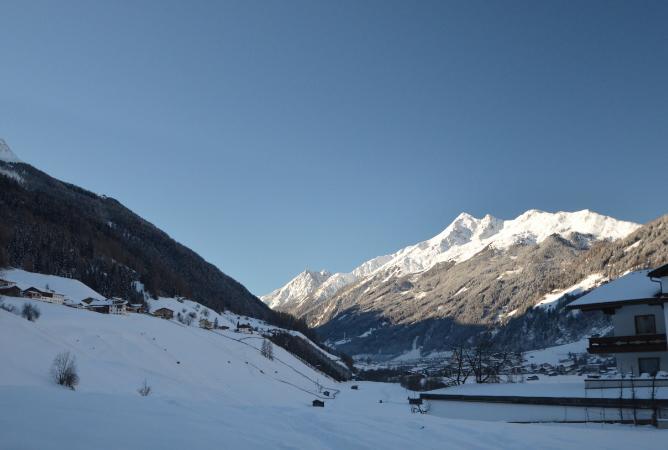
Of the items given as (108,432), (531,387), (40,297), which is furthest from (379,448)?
(40,297)

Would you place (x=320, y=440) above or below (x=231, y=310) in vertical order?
below

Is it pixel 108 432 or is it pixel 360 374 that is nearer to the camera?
pixel 108 432

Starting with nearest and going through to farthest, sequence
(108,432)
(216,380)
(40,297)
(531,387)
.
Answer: (108,432) < (531,387) < (216,380) < (40,297)

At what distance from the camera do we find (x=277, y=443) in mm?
9273

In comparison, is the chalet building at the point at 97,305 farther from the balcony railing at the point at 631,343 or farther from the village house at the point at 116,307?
the balcony railing at the point at 631,343

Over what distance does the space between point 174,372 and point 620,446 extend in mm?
40665

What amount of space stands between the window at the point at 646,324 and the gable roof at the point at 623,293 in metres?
0.97

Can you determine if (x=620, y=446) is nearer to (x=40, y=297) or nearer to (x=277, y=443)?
(x=277, y=443)

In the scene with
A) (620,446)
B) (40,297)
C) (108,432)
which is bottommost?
(108,432)

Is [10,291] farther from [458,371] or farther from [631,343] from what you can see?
[631,343]

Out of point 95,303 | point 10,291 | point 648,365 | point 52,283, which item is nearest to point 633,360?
point 648,365

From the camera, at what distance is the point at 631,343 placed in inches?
950

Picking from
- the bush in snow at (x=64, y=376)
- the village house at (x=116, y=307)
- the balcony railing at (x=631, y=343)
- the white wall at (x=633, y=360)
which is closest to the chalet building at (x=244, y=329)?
the village house at (x=116, y=307)

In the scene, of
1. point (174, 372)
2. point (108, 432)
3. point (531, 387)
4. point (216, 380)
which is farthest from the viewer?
point (216, 380)
